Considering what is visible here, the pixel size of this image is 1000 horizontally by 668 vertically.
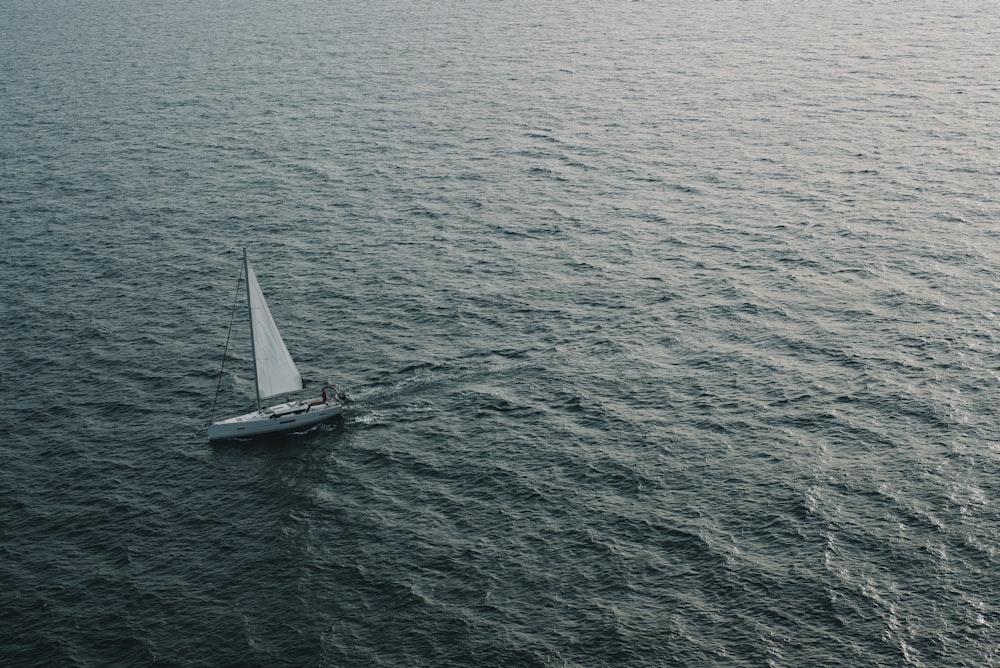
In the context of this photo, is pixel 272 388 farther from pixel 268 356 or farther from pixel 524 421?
pixel 524 421

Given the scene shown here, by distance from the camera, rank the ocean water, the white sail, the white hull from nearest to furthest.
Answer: the ocean water
the white hull
the white sail

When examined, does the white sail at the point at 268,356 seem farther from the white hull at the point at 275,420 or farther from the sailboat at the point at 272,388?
the white hull at the point at 275,420

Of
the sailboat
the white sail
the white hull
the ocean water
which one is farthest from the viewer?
the white sail

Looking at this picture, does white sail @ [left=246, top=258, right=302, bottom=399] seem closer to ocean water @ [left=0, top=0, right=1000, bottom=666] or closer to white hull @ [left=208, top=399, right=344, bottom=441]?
white hull @ [left=208, top=399, right=344, bottom=441]

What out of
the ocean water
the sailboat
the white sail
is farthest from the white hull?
the white sail

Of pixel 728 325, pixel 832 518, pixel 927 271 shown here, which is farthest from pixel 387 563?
pixel 927 271

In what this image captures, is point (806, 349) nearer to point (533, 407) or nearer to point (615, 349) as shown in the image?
point (615, 349)

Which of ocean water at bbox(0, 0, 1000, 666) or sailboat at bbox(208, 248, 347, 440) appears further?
sailboat at bbox(208, 248, 347, 440)

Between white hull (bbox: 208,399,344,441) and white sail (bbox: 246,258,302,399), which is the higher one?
white sail (bbox: 246,258,302,399)
